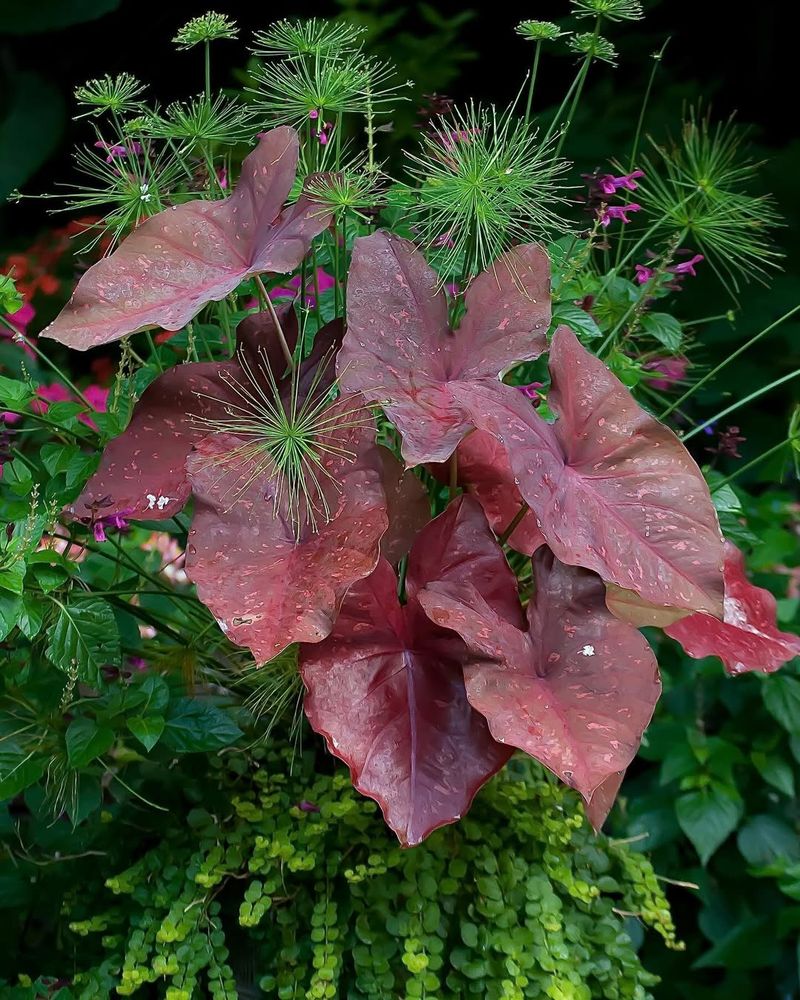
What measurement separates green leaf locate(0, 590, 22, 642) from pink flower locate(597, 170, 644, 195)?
0.51 meters

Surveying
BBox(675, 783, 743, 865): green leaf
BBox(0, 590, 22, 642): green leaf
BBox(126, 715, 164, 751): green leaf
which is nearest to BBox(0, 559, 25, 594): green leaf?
BBox(0, 590, 22, 642): green leaf

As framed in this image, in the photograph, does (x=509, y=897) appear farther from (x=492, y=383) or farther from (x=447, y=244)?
(x=447, y=244)

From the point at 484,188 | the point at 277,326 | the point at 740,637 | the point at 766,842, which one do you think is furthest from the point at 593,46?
the point at 766,842

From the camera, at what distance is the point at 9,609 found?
0.65m

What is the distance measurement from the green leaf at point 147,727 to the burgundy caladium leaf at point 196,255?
251 millimetres

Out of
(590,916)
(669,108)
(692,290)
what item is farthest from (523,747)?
(669,108)

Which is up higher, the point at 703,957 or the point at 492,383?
the point at 492,383

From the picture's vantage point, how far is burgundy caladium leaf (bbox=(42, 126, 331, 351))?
62 centimetres

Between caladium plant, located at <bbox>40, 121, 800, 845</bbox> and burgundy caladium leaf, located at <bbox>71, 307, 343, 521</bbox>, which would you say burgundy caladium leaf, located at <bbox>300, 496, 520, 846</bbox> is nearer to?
caladium plant, located at <bbox>40, 121, 800, 845</bbox>

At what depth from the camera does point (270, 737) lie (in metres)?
0.81

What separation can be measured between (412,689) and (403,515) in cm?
11

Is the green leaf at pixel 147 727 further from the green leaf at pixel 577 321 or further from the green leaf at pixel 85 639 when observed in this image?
the green leaf at pixel 577 321

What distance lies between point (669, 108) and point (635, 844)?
1237 mm

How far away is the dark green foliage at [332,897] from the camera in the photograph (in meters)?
0.71
